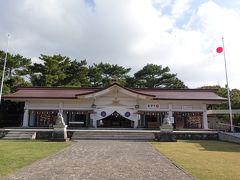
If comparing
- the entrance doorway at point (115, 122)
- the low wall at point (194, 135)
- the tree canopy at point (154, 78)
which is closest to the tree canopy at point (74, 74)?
the tree canopy at point (154, 78)

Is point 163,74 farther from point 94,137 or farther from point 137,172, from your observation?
point 137,172

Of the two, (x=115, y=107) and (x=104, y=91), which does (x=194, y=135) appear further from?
(x=104, y=91)

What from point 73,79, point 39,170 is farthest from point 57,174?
point 73,79

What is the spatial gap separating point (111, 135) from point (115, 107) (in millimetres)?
6069

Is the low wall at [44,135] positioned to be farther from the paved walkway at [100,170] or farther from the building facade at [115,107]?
the paved walkway at [100,170]

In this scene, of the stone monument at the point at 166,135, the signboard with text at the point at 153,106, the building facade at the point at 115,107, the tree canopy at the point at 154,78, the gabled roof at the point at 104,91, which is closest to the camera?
the stone monument at the point at 166,135

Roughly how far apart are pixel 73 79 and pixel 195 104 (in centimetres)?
2079

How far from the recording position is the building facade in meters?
24.7

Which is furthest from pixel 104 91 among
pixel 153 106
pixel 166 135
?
pixel 166 135

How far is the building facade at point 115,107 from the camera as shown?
24703 millimetres

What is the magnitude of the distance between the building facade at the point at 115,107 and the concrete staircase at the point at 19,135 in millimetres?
6284

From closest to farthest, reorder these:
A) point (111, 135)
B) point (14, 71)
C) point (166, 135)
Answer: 1. point (166, 135)
2. point (111, 135)
3. point (14, 71)

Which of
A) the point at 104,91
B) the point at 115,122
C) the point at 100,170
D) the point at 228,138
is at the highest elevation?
the point at 104,91

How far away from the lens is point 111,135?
1894 centimetres
